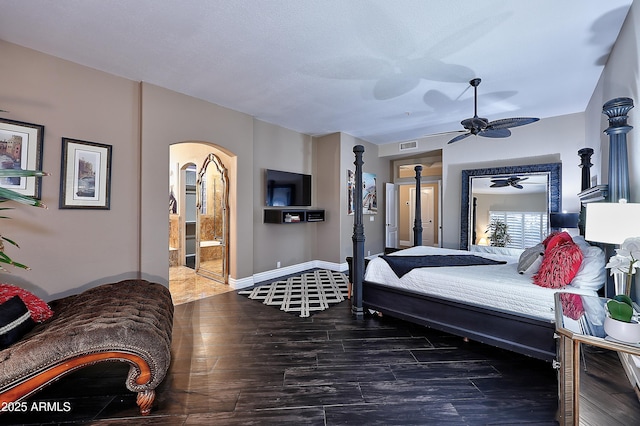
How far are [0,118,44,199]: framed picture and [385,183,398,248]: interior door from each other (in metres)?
6.27

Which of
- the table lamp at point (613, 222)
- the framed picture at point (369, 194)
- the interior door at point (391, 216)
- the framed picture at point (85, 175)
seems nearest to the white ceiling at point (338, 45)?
the framed picture at point (85, 175)

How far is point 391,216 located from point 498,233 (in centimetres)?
253

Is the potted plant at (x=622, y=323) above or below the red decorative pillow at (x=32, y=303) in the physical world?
above

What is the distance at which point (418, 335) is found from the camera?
9.53ft

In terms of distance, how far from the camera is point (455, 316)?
8.87 ft

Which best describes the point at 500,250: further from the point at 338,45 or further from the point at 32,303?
the point at 32,303

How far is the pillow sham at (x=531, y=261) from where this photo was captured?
8.87 ft

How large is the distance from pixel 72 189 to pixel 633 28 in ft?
17.6

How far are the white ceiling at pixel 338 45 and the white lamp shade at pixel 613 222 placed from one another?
65.8 inches

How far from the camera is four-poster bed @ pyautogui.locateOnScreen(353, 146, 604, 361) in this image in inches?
89.4

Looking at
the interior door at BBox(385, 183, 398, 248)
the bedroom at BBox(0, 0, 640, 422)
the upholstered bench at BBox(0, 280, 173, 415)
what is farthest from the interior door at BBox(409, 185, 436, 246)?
the upholstered bench at BBox(0, 280, 173, 415)

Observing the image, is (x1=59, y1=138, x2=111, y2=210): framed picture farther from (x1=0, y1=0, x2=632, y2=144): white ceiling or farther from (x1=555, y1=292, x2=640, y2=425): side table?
(x1=555, y1=292, x2=640, y2=425): side table

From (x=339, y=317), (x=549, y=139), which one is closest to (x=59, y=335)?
(x=339, y=317)

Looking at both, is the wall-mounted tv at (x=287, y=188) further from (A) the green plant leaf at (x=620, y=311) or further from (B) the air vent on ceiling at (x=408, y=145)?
(A) the green plant leaf at (x=620, y=311)
